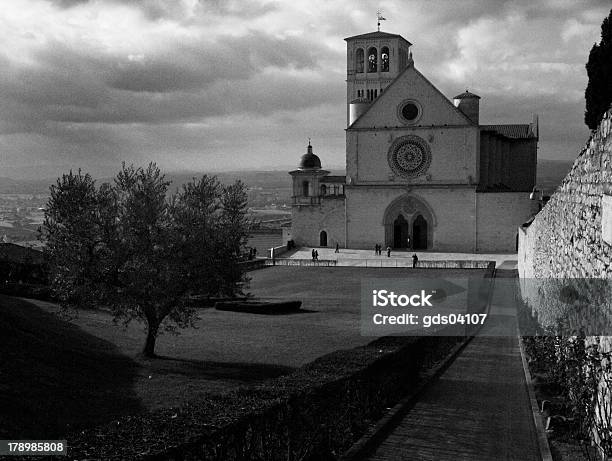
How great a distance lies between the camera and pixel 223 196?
20422mm

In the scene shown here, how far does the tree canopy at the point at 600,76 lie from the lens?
24.8 meters

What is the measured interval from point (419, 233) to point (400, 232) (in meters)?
1.51

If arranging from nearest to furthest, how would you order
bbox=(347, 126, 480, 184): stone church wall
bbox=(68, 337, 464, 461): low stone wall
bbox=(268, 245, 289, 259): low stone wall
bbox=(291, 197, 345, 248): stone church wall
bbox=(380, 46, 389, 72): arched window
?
bbox=(68, 337, 464, 461): low stone wall → bbox=(268, 245, 289, 259): low stone wall → bbox=(347, 126, 480, 184): stone church wall → bbox=(291, 197, 345, 248): stone church wall → bbox=(380, 46, 389, 72): arched window

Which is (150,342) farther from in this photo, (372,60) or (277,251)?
(372,60)

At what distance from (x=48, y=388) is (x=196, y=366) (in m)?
4.46

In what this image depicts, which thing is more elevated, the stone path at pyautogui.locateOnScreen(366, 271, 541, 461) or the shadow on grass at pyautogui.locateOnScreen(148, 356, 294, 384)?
the stone path at pyautogui.locateOnScreen(366, 271, 541, 461)

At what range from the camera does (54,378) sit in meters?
14.3

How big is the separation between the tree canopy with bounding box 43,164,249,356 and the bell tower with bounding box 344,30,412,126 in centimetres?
5849

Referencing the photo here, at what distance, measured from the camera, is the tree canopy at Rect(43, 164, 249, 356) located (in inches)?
711

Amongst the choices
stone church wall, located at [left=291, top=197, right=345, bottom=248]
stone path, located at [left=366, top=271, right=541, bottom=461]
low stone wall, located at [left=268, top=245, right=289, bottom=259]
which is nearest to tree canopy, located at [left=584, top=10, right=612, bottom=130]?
stone path, located at [left=366, top=271, right=541, bottom=461]

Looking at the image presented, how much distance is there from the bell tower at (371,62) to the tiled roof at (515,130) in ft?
36.3

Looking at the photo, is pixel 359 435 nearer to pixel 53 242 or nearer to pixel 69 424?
pixel 69 424

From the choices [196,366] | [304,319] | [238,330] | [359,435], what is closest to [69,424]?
[359,435]

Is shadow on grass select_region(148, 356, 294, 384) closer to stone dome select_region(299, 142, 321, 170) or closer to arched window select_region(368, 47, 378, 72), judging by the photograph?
stone dome select_region(299, 142, 321, 170)
